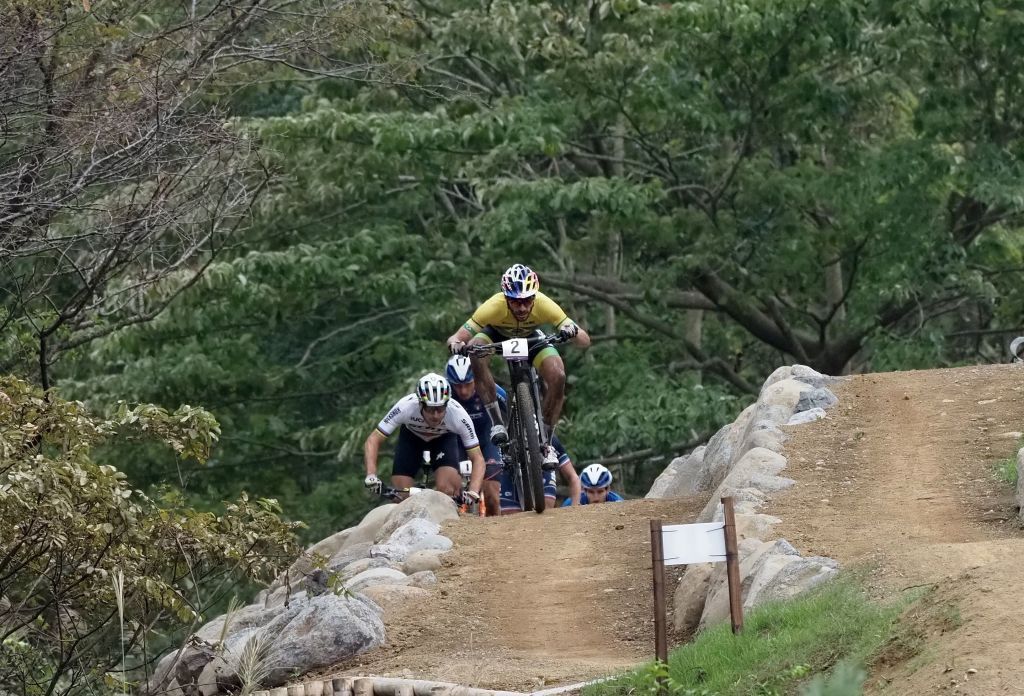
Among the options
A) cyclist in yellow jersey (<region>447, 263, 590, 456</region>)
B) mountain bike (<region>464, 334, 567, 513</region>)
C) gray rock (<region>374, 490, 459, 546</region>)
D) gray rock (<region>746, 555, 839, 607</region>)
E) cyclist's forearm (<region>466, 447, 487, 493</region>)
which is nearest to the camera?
gray rock (<region>746, 555, 839, 607</region>)

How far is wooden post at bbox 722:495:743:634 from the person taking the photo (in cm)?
878

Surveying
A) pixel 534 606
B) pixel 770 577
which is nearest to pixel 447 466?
pixel 534 606

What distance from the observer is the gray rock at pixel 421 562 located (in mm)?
12836

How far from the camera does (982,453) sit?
516 inches

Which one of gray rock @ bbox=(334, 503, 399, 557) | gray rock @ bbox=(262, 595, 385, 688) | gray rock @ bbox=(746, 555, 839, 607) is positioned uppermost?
gray rock @ bbox=(334, 503, 399, 557)

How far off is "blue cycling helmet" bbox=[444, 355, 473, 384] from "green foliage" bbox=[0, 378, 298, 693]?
3652 mm

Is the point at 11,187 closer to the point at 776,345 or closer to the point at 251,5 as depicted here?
the point at 251,5

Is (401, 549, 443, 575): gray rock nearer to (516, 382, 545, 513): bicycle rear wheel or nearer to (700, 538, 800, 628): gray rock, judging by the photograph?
(516, 382, 545, 513): bicycle rear wheel

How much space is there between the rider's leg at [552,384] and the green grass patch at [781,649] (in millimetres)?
4510

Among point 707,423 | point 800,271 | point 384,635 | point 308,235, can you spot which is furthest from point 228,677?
point 308,235

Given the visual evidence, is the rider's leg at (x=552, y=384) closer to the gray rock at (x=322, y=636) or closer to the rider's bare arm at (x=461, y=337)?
the rider's bare arm at (x=461, y=337)

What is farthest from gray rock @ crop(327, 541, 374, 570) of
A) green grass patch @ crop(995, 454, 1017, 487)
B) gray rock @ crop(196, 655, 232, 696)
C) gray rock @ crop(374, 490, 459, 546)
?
green grass patch @ crop(995, 454, 1017, 487)

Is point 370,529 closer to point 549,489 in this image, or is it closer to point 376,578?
point 549,489

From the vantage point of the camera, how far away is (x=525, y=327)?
46.0ft
